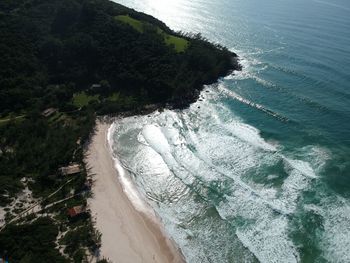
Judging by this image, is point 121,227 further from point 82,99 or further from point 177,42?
point 177,42

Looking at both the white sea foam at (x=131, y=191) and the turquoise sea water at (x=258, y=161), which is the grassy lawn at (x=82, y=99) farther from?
the white sea foam at (x=131, y=191)

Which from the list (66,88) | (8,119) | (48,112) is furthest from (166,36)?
(8,119)

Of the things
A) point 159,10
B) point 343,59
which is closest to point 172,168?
point 343,59

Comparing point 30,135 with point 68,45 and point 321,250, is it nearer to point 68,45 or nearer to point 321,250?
point 68,45

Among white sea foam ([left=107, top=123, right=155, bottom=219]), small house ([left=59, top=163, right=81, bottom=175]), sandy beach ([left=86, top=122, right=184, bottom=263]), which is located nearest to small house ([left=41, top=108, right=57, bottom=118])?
sandy beach ([left=86, top=122, right=184, bottom=263])

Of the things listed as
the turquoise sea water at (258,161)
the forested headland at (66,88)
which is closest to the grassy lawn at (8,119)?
the forested headland at (66,88)

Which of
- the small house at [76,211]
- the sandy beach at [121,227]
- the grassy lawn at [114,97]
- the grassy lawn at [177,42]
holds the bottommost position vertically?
the sandy beach at [121,227]

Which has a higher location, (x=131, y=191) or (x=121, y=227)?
(x=131, y=191)
